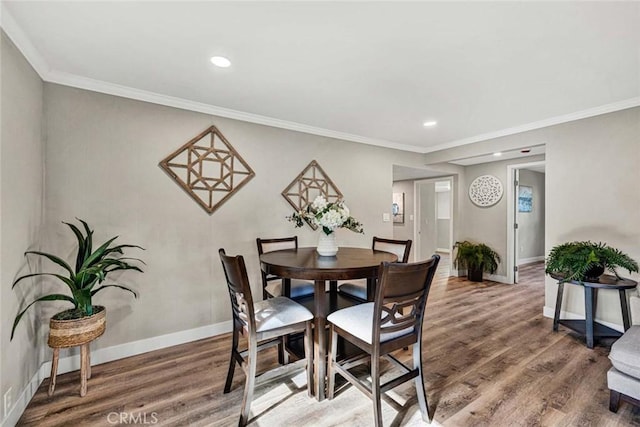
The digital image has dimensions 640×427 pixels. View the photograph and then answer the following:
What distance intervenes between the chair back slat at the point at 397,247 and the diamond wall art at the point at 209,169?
1558 millimetres

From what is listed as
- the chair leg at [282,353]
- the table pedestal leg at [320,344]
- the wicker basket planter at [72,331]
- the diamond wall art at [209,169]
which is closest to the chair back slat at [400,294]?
the table pedestal leg at [320,344]

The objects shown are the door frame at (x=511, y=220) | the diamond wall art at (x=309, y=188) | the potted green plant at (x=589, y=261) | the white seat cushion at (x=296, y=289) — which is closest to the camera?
the white seat cushion at (x=296, y=289)

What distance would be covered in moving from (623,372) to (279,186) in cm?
310

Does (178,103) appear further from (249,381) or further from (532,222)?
(532,222)

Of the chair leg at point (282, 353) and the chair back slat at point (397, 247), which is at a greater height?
the chair back slat at point (397, 247)

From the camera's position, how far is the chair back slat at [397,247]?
2.60 meters

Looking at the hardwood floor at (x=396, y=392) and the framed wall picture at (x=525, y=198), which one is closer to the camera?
the hardwood floor at (x=396, y=392)

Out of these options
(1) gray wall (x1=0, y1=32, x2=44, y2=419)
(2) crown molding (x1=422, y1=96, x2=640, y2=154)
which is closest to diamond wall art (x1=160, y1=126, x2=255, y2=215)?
(1) gray wall (x1=0, y1=32, x2=44, y2=419)

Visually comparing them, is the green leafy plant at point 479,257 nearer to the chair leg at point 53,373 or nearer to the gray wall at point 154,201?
the gray wall at point 154,201

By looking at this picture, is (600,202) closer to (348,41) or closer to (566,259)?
(566,259)

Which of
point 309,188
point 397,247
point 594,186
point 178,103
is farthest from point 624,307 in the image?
point 178,103

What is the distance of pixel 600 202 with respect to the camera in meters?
2.98

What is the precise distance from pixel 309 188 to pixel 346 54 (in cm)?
183

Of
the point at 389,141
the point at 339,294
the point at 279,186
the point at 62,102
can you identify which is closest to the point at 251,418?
the point at 339,294
